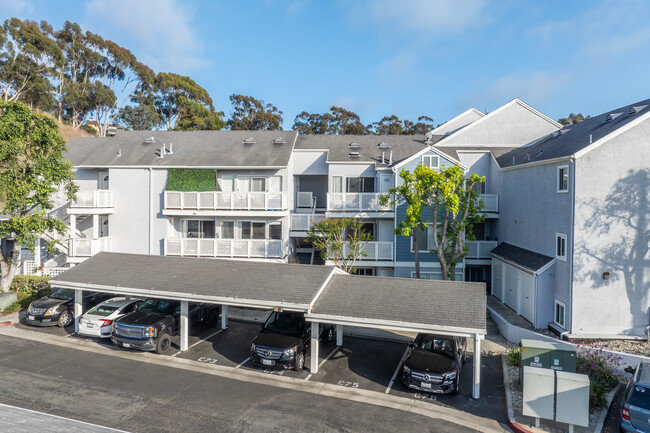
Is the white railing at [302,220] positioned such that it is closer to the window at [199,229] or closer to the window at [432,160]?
the window at [199,229]

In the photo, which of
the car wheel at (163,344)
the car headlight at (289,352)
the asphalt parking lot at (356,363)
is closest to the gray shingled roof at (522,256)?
the asphalt parking lot at (356,363)

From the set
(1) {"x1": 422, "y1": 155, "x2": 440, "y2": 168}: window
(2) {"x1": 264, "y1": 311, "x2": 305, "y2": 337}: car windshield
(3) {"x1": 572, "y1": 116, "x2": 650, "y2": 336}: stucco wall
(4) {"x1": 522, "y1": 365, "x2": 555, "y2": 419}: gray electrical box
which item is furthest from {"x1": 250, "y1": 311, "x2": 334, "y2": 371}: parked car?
(1) {"x1": 422, "y1": 155, "x2": 440, "y2": 168}: window

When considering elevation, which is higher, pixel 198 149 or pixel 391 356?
pixel 198 149

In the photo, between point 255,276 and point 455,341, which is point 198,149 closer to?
point 255,276

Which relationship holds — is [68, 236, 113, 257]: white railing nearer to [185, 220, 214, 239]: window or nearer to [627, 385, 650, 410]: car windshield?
[185, 220, 214, 239]: window

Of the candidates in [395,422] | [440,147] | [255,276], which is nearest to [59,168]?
[255,276]

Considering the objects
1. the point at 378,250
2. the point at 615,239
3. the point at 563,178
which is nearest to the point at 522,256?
the point at 615,239
